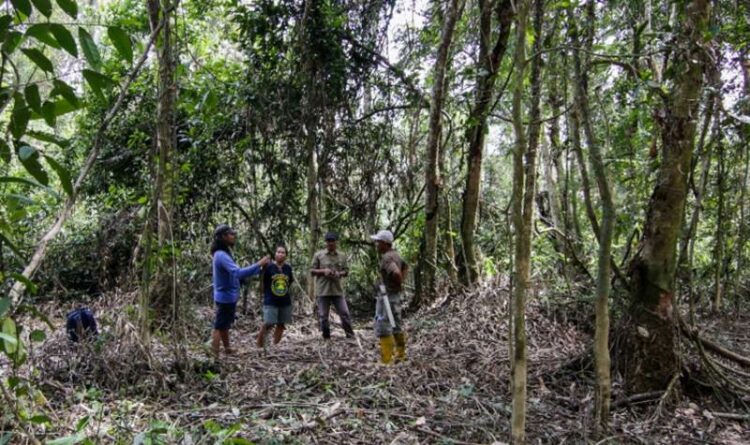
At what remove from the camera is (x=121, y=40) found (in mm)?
1772

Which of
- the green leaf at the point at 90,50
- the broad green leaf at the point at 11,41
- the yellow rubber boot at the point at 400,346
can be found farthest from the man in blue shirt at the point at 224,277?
the broad green leaf at the point at 11,41

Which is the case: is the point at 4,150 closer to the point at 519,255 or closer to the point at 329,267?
the point at 519,255

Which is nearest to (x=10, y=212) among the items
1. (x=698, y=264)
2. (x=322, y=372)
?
(x=322, y=372)

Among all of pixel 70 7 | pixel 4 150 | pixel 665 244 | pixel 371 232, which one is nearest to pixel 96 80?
pixel 70 7

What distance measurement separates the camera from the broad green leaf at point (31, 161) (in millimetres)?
1692

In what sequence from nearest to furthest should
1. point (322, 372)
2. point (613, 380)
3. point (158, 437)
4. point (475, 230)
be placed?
point (158, 437), point (613, 380), point (322, 372), point (475, 230)

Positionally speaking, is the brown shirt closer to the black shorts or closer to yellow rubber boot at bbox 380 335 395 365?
yellow rubber boot at bbox 380 335 395 365

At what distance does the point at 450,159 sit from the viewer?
34.8ft

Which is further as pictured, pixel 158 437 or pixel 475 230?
pixel 475 230

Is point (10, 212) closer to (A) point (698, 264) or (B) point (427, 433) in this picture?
(B) point (427, 433)

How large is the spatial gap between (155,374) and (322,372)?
1.55 m

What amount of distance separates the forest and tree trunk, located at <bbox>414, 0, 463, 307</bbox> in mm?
36

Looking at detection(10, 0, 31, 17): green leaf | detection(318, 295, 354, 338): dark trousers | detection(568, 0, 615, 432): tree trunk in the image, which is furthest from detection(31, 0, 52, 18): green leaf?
detection(318, 295, 354, 338): dark trousers

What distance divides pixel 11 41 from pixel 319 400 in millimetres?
3617
